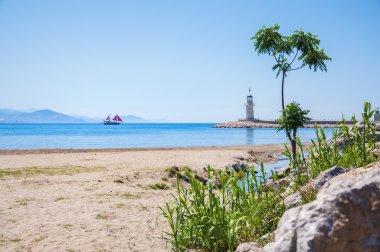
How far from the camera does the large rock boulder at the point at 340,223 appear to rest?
116 inches

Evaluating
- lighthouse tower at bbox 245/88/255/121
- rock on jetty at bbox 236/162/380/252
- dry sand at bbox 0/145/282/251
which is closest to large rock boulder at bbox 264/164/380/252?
rock on jetty at bbox 236/162/380/252

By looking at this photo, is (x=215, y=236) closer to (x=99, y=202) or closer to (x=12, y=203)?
(x=99, y=202)

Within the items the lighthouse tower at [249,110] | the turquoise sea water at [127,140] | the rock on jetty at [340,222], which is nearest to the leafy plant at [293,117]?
the turquoise sea water at [127,140]

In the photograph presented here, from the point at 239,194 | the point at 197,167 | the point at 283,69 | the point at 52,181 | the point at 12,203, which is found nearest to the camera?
the point at 239,194

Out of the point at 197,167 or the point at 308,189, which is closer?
the point at 308,189

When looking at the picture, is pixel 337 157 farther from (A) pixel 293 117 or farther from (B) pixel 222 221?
(A) pixel 293 117

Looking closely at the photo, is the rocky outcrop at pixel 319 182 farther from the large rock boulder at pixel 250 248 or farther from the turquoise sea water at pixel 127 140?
the turquoise sea water at pixel 127 140

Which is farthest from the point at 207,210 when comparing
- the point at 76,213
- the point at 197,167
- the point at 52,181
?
the point at 197,167

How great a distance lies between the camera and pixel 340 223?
2965 millimetres

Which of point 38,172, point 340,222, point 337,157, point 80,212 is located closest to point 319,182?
point 337,157

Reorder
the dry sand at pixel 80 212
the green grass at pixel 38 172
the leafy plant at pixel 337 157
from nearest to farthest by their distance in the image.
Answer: the leafy plant at pixel 337 157 → the dry sand at pixel 80 212 → the green grass at pixel 38 172

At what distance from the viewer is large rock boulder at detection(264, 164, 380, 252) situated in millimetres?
2939

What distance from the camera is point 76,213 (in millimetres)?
11078

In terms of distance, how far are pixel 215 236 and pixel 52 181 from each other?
40.7 ft
